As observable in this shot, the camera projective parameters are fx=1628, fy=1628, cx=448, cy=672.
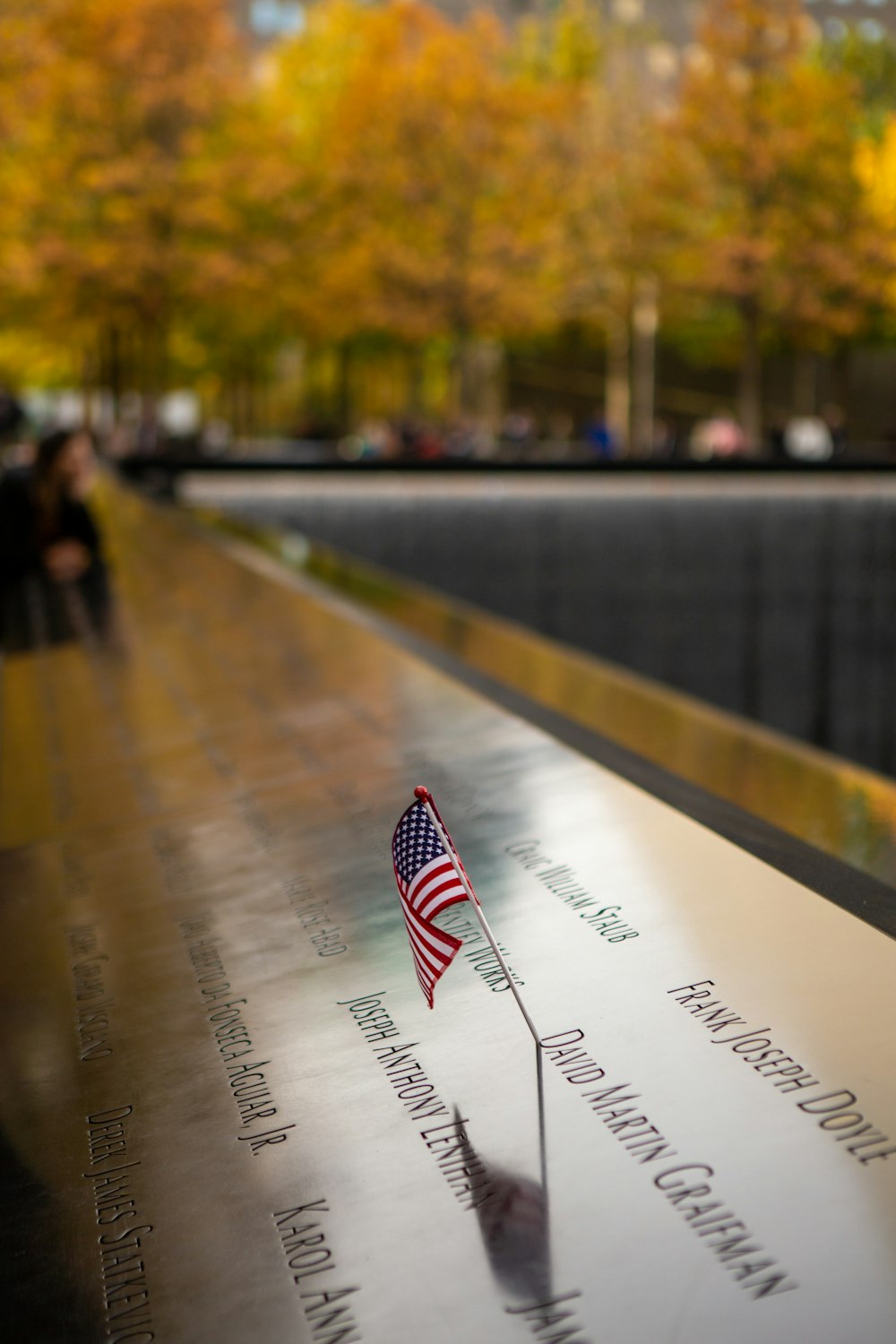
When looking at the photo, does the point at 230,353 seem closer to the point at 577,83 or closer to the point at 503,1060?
the point at 577,83

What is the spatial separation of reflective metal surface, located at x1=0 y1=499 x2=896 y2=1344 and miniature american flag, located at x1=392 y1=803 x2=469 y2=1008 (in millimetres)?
184

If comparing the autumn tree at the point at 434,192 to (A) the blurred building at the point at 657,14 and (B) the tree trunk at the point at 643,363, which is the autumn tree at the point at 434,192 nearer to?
(B) the tree trunk at the point at 643,363

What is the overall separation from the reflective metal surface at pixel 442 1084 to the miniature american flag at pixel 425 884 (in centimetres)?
18

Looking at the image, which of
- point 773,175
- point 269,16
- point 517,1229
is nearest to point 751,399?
point 773,175

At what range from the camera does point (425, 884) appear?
100.0 inches

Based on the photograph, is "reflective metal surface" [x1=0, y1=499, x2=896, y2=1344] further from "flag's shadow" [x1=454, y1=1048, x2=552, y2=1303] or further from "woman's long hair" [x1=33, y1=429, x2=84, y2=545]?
"woman's long hair" [x1=33, y1=429, x2=84, y2=545]

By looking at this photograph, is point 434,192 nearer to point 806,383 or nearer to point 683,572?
point 806,383

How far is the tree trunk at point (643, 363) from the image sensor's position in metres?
35.1

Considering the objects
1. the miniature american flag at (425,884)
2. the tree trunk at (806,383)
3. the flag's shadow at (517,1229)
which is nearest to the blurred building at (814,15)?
the tree trunk at (806,383)

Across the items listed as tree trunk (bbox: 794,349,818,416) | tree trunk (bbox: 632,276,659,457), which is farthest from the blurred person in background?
tree trunk (bbox: 794,349,818,416)

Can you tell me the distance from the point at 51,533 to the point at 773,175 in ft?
83.4

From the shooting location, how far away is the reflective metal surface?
1984mm

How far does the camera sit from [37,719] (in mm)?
5848

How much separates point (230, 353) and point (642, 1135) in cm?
4421
